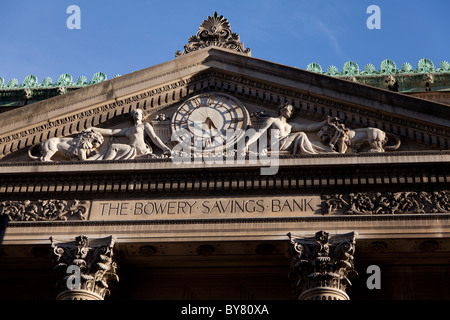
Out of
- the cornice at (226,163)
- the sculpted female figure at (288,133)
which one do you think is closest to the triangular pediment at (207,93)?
the sculpted female figure at (288,133)

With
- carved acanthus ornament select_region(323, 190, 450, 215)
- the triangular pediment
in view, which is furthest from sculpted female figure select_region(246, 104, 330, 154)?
carved acanthus ornament select_region(323, 190, 450, 215)

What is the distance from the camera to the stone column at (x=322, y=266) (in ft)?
64.2

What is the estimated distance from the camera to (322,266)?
19.8 metres

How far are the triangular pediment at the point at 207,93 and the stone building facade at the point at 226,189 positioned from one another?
0.04 m

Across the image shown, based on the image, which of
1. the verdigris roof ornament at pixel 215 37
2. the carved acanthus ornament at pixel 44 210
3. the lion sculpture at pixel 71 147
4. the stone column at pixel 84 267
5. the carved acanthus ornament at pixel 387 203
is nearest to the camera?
the stone column at pixel 84 267

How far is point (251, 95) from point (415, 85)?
24.8ft

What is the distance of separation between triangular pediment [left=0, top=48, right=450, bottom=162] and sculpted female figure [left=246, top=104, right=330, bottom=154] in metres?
0.31

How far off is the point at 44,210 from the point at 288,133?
695 cm

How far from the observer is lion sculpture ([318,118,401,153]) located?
886 inches

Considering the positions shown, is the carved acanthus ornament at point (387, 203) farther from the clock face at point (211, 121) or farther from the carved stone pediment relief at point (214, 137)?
the clock face at point (211, 121)

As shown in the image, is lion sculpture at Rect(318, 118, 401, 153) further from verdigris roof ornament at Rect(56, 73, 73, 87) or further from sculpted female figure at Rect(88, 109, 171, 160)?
verdigris roof ornament at Rect(56, 73, 73, 87)

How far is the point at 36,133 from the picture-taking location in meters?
24.1
